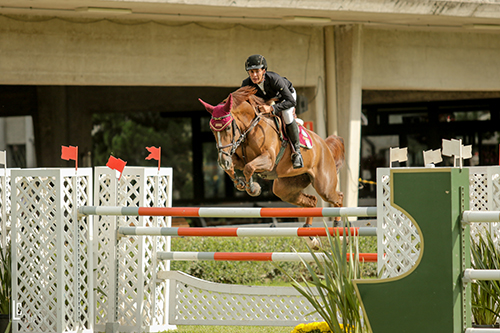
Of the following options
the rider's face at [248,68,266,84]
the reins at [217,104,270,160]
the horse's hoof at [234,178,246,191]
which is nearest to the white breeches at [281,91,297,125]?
the reins at [217,104,270,160]

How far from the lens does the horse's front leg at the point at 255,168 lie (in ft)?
15.4

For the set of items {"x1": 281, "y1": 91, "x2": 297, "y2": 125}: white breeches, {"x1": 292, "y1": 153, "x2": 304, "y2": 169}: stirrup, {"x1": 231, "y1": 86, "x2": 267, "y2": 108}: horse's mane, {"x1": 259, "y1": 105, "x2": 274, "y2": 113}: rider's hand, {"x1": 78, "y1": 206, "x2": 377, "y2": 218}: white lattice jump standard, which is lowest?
{"x1": 78, "y1": 206, "x2": 377, "y2": 218}: white lattice jump standard

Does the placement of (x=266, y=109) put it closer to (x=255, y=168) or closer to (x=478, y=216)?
(x=255, y=168)

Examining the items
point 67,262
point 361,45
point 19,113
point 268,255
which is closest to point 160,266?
point 67,262

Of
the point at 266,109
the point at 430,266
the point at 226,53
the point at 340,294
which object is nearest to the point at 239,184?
the point at 266,109

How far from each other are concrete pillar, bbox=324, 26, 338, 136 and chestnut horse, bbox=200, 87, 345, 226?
478cm

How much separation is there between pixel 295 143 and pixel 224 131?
2.71 feet

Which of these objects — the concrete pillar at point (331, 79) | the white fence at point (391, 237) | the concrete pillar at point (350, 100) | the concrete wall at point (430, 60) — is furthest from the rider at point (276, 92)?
the concrete wall at point (430, 60)

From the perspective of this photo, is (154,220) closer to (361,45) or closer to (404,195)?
(404,195)

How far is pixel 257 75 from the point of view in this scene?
15.9 ft

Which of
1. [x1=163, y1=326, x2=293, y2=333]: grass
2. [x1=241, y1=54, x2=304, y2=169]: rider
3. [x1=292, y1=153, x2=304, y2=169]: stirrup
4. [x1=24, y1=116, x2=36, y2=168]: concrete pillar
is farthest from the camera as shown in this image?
[x1=24, y1=116, x2=36, y2=168]: concrete pillar

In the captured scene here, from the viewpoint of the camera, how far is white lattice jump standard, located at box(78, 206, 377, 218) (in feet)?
12.6

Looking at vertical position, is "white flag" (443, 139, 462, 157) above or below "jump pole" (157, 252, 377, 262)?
above

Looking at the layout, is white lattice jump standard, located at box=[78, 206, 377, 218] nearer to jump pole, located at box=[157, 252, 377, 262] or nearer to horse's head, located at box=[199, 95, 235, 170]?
jump pole, located at box=[157, 252, 377, 262]
